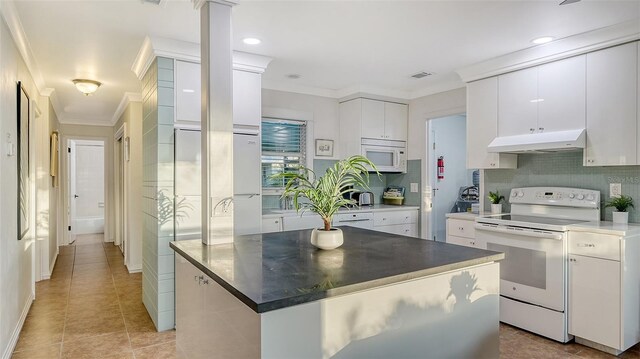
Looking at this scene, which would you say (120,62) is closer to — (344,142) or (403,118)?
(344,142)

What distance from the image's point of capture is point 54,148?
220 inches

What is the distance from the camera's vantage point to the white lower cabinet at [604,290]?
271 centimetres

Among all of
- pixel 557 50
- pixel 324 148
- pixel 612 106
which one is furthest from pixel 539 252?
pixel 324 148

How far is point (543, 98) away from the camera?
11.1 ft

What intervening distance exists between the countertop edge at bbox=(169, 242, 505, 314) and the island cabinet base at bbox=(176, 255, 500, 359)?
0.03 m

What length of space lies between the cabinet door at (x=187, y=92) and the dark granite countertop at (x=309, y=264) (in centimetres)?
138

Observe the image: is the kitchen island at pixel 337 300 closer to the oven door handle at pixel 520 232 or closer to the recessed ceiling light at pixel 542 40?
the oven door handle at pixel 520 232

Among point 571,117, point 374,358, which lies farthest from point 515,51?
point 374,358

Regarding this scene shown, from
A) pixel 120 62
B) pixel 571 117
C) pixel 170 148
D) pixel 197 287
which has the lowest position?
pixel 197 287

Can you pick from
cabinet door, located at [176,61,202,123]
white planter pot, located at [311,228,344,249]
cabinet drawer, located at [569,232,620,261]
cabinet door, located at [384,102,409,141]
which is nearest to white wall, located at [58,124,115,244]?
cabinet door, located at [176,61,202,123]

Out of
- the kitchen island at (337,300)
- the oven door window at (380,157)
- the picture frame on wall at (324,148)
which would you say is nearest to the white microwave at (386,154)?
the oven door window at (380,157)

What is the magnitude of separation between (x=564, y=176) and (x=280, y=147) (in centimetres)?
297

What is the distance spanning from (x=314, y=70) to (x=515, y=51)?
6.29ft

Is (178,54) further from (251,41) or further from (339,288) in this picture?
(339,288)
